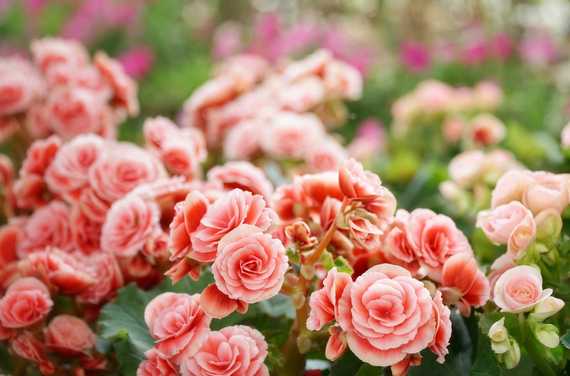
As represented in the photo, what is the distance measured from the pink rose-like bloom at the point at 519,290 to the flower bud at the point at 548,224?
3.0 inches

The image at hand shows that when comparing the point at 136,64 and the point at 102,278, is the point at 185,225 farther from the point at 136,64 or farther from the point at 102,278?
the point at 136,64

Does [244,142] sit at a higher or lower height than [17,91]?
lower

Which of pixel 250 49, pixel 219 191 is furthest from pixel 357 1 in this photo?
pixel 219 191

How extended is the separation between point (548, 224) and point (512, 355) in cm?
18

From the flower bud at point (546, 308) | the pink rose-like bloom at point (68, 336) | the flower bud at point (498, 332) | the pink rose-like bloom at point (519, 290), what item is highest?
the pink rose-like bloom at point (519, 290)

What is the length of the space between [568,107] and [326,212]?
2444 mm

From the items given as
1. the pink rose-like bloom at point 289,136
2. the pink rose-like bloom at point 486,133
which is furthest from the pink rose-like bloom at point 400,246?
the pink rose-like bloom at point 486,133

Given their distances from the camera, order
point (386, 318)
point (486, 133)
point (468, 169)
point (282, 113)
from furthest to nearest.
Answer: point (486, 133)
point (282, 113)
point (468, 169)
point (386, 318)

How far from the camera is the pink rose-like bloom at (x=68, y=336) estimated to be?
1083 mm

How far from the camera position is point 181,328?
2.95 feet

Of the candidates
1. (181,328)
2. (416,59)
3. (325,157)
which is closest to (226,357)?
(181,328)

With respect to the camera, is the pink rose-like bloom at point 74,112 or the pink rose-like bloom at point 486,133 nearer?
the pink rose-like bloom at point 74,112

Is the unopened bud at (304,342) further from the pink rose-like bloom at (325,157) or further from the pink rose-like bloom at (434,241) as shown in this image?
the pink rose-like bloom at (325,157)

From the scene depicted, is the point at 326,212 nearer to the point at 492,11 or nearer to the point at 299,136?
the point at 299,136
